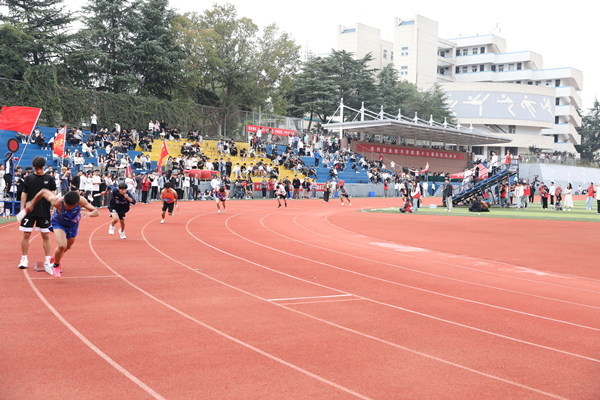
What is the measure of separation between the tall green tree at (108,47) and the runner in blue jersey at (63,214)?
38301 millimetres

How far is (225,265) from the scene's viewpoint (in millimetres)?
11062

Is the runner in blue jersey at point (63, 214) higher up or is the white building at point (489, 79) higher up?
the white building at point (489, 79)

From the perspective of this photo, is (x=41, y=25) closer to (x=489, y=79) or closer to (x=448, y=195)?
(x=448, y=195)

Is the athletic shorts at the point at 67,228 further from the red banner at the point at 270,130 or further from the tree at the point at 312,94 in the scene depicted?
the tree at the point at 312,94

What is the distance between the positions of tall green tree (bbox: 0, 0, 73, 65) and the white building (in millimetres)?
69431

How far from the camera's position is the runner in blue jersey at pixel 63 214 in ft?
28.3

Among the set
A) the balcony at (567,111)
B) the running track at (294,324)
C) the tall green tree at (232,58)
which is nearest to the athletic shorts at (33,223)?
the running track at (294,324)

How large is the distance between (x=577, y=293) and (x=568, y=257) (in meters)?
4.86

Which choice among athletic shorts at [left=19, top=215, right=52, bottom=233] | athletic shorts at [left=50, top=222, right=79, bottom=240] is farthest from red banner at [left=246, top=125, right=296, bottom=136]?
athletic shorts at [left=19, top=215, right=52, bottom=233]

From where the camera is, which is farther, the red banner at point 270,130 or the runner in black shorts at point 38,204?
the red banner at point 270,130

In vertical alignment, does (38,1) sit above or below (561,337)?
above

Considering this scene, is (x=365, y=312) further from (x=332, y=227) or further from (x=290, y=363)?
(x=332, y=227)

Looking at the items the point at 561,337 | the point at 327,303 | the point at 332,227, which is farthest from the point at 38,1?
the point at 561,337

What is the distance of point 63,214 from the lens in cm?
898
